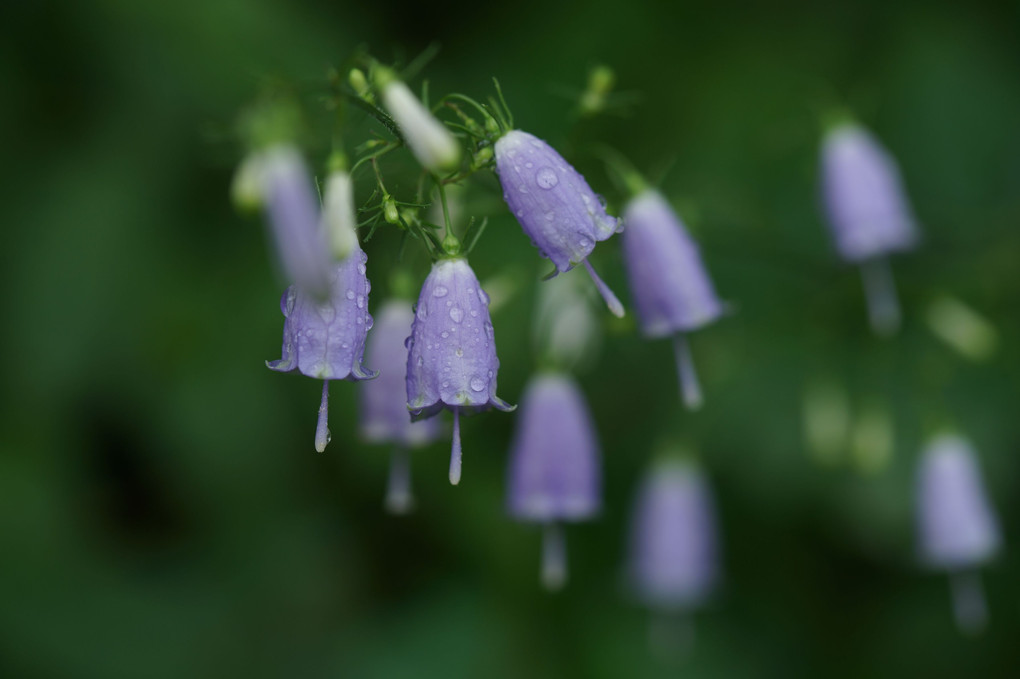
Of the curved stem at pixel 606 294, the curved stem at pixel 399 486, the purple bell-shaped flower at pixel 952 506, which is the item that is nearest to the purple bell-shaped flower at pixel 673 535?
the purple bell-shaped flower at pixel 952 506

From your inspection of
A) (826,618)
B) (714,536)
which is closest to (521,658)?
(714,536)

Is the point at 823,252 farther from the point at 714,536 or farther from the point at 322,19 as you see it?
the point at 322,19

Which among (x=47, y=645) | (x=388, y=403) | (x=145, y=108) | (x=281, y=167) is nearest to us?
(x=281, y=167)

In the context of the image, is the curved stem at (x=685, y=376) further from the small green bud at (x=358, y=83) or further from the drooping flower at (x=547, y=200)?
the small green bud at (x=358, y=83)

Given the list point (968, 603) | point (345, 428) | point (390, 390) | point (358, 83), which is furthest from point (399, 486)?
point (968, 603)

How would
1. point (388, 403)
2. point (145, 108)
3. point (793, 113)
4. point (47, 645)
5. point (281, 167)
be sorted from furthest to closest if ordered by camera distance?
point (793, 113), point (145, 108), point (47, 645), point (388, 403), point (281, 167)

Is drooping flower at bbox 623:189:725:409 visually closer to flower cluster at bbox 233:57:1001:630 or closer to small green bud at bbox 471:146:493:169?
flower cluster at bbox 233:57:1001:630

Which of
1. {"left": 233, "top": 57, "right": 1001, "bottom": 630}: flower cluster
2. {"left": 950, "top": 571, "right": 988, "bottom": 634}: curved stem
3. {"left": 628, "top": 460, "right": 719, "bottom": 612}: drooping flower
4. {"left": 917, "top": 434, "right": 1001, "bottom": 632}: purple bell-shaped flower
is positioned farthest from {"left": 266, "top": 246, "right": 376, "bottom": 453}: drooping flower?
{"left": 950, "top": 571, "right": 988, "bottom": 634}: curved stem

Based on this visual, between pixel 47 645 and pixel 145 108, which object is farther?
pixel 145 108
